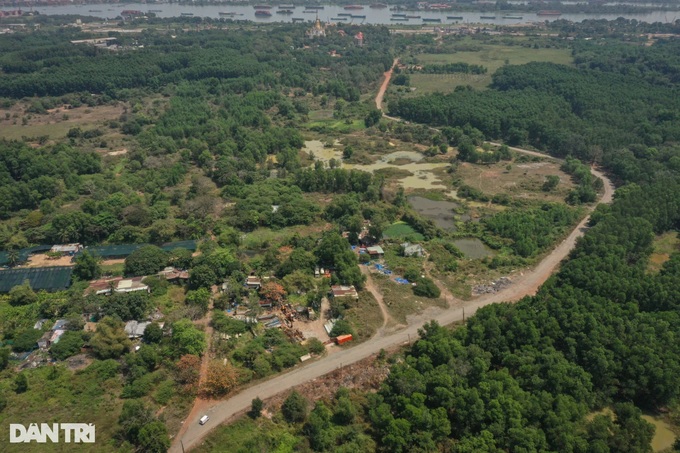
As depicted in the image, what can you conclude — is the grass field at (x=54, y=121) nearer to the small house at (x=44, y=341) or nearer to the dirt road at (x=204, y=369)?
the small house at (x=44, y=341)

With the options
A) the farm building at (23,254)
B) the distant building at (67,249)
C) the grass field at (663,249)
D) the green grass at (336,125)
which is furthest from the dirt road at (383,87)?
the farm building at (23,254)

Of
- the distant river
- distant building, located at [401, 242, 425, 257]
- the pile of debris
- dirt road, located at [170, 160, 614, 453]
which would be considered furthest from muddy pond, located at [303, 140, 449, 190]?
the distant river

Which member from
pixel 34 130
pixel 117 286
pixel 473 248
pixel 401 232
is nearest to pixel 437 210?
pixel 401 232

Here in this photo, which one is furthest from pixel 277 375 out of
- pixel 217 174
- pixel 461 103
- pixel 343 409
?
pixel 461 103

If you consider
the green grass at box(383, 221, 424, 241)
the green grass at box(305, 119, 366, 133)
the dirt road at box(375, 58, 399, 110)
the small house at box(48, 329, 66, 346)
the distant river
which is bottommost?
the small house at box(48, 329, 66, 346)

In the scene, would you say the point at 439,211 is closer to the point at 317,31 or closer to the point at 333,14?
the point at 317,31

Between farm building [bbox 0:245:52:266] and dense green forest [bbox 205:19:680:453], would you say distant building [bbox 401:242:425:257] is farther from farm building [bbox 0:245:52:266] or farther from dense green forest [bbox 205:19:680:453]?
farm building [bbox 0:245:52:266]
